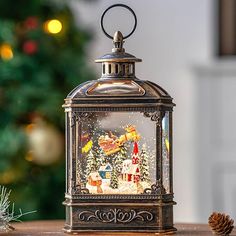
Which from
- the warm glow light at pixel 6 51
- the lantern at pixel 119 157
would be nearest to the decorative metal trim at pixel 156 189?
the lantern at pixel 119 157

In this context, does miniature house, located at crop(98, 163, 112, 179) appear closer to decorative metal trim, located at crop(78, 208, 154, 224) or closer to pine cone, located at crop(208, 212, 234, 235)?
decorative metal trim, located at crop(78, 208, 154, 224)

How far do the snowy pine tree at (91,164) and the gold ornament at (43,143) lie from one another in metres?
1.81

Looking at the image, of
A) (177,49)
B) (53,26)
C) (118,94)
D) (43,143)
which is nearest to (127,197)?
(118,94)

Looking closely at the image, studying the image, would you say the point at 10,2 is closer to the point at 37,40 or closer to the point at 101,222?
the point at 37,40

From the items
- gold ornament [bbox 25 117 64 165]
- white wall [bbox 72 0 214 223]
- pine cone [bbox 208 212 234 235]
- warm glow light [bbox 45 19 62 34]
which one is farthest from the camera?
white wall [bbox 72 0 214 223]

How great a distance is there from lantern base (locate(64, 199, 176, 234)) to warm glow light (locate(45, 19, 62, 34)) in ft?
7.05

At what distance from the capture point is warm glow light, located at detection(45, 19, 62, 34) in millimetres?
4344

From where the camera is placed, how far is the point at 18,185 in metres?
4.22

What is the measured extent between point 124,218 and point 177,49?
→ 114 inches

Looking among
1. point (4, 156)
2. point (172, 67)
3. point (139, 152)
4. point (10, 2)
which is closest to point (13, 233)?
point (139, 152)

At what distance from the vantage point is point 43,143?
13.5 ft

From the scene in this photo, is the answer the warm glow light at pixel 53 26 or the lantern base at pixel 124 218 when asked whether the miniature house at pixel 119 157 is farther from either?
the warm glow light at pixel 53 26

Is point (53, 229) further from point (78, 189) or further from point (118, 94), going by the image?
point (118, 94)

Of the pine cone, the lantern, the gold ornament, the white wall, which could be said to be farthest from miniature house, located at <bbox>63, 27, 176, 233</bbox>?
the white wall
